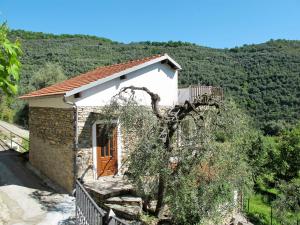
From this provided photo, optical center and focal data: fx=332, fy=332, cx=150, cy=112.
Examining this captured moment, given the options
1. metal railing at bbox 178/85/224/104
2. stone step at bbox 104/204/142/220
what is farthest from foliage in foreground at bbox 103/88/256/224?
metal railing at bbox 178/85/224/104

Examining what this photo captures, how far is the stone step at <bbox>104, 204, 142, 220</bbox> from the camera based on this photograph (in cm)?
1055

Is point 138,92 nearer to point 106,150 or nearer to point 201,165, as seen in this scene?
point 106,150

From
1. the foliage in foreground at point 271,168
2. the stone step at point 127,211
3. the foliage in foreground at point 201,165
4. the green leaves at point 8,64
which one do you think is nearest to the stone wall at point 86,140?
the stone step at point 127,211

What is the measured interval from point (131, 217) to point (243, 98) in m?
37.1

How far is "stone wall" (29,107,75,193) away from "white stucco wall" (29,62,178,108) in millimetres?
434

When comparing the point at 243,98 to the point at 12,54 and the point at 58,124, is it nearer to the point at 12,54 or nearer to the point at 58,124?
the point at 58,124

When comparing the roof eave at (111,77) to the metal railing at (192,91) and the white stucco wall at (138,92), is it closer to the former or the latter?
the white stucco wall at (138,92)

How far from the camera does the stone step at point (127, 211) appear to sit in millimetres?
10555

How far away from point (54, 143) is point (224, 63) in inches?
1896

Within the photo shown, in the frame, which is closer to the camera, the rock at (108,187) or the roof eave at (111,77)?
the rock at (108,187)

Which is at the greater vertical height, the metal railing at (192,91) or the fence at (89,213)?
the metal railing at (192,91)

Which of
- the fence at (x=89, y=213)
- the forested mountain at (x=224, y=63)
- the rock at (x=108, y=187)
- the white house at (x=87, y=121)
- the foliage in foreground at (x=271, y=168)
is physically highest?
the forested mountain at (x=224, y=63)

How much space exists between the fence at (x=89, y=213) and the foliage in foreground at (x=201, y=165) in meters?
Result: 2.11

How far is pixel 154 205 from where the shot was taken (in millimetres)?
12047
